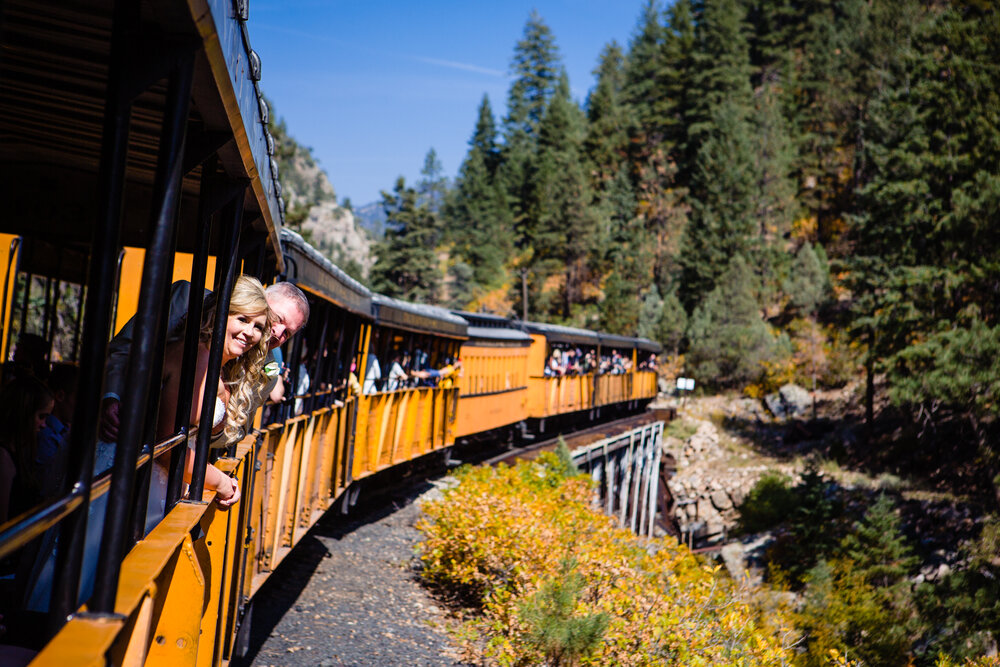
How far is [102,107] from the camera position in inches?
92.3

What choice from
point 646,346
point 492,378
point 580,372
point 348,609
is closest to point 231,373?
point 348,609

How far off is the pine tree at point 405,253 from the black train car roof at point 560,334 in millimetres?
37967

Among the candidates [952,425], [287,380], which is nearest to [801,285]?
[952,425]

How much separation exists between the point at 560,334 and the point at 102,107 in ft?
62.6

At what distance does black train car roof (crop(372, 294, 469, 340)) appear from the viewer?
940 centimetres

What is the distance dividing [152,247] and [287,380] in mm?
4020

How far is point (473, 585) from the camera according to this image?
8680mm

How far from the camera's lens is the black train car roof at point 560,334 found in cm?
2031

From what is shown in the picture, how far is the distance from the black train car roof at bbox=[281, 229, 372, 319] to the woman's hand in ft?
6.91

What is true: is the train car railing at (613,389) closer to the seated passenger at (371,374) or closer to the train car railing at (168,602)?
the seated passenger at (371,374)

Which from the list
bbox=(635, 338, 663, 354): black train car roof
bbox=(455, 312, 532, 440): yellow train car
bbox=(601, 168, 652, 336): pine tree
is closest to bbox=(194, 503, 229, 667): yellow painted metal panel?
bbox=(455, 312, 532, 440): yellow train car

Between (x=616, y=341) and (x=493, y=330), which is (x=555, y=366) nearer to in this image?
(x=493, y=330)

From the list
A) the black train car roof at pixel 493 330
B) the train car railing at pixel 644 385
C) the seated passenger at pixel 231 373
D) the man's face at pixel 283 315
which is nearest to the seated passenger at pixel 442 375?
the black train car roof at pixel 493 330

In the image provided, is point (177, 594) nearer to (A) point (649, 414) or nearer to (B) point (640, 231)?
(A) point (649, 414)
